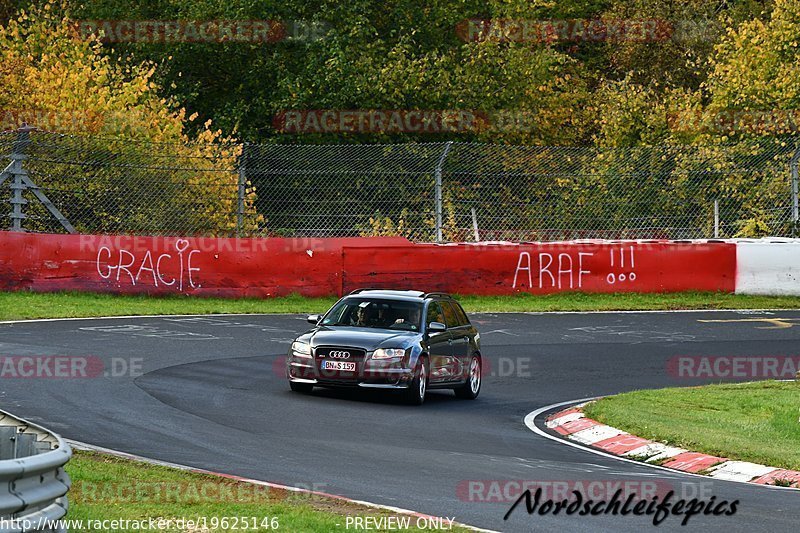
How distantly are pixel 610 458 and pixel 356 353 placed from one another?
4.04 m

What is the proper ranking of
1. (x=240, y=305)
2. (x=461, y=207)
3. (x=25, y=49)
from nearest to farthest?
(x=240, y=305)
(x=461, y=207)
(x=25, y=49)

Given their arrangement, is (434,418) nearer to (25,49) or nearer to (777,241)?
(777,241)

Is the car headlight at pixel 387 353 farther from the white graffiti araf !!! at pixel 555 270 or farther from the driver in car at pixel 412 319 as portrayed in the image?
the white graffiti araf !!! at pixel 555 270

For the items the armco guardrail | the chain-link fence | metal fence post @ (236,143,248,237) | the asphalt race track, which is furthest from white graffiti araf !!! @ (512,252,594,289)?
the armco guardrail

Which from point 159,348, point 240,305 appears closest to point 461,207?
point 240,305

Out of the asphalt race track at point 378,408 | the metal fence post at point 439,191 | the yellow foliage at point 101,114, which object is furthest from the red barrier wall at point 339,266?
the asphalt race track at point 378,408

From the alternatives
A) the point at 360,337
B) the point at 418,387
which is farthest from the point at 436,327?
the point at 360,337

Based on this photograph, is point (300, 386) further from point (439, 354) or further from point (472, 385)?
point (472, 385)

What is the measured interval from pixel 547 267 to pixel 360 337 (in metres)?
12.7

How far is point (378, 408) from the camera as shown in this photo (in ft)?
51.8

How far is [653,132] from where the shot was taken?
139 ft

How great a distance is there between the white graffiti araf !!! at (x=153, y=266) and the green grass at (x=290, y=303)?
0.35 m

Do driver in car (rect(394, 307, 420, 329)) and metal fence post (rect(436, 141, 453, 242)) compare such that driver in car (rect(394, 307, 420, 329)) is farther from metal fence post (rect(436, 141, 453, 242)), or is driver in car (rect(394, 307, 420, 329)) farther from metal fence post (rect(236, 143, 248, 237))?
metal fence post (rect(436, 141, 453, 242))

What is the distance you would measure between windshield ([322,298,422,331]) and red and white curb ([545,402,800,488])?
2.38m
